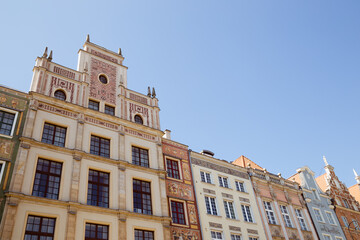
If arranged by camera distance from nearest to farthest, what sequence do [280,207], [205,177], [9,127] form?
[9,127] < [205,177] < [280,207]

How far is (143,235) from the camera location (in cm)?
2044

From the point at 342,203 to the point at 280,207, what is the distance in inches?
561

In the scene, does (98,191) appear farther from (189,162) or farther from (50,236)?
(189,162)

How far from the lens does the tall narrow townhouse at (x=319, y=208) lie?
115 ft

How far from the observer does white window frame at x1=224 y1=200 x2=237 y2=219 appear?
89.5ft

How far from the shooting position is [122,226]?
64.3 feet

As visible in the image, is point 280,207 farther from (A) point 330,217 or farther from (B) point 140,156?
(B) point 140,156

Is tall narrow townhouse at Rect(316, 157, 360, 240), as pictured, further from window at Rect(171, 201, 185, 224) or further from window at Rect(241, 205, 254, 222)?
window at Rect(171, 201, 185, 224)

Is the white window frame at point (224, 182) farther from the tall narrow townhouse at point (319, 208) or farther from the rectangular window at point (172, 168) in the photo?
the tall narrow townhouse at point (319, 208)

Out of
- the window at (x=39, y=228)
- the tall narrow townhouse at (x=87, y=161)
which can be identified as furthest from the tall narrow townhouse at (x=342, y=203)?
the window at (x=39, y=228)

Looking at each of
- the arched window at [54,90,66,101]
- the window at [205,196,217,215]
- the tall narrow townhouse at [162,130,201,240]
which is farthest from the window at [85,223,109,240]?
the window at [205,196,217,215]

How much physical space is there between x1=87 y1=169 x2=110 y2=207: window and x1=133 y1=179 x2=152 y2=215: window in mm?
2193

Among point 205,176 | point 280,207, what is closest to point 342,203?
point 280,207

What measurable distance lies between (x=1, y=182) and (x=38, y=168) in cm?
225
